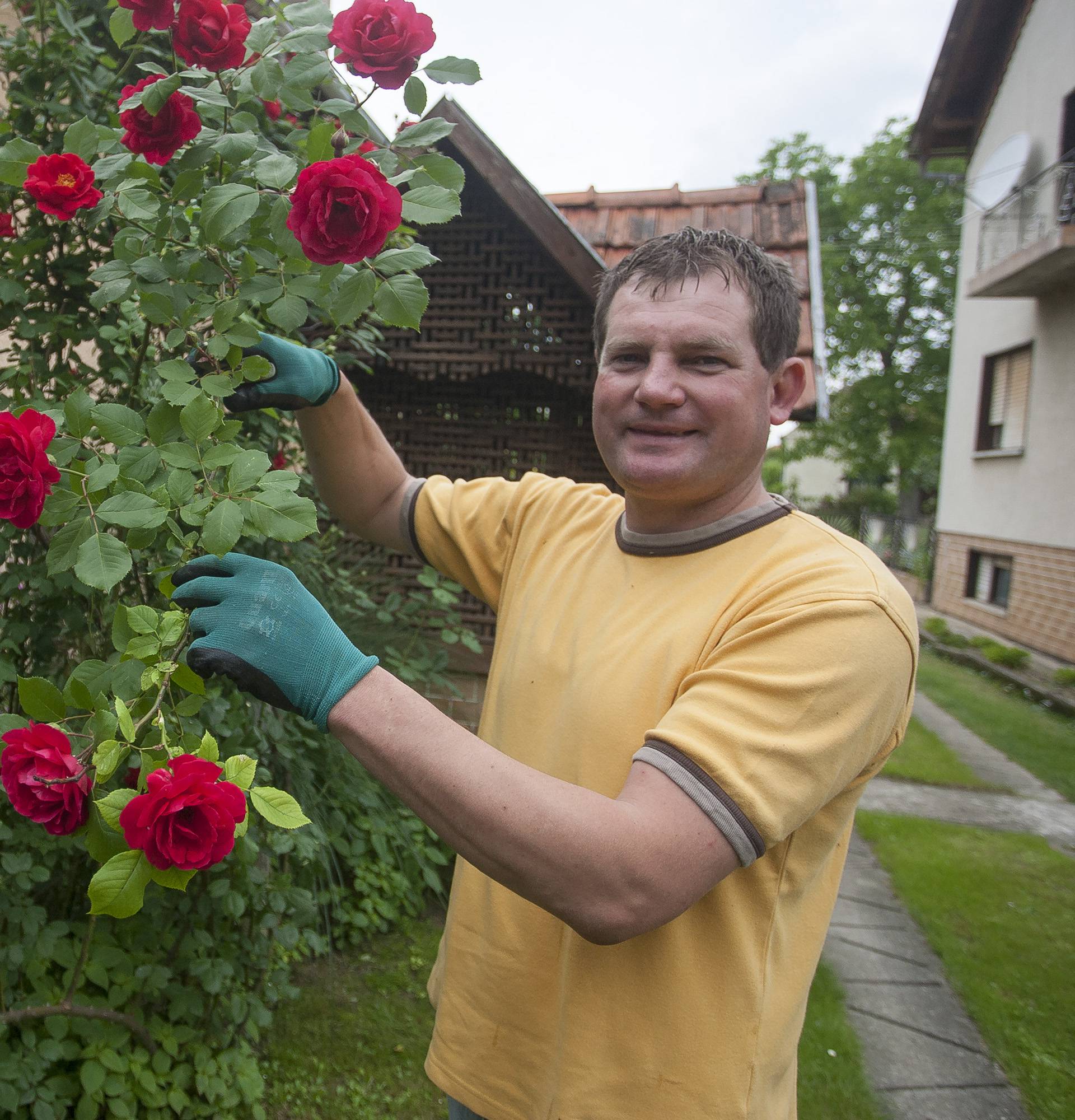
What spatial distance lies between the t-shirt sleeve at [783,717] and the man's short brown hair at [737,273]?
1.76 feet

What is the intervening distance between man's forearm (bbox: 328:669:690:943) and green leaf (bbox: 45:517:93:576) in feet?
1.41

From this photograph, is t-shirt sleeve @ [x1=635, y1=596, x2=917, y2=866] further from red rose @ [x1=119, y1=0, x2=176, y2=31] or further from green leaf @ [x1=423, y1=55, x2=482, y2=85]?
red rose @ [x1=119, y1=0, x2=176, y2=31]

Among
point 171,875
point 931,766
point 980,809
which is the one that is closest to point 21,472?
point 171,875

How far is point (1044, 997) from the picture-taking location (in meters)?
3.73

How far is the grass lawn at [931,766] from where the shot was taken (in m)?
6.54

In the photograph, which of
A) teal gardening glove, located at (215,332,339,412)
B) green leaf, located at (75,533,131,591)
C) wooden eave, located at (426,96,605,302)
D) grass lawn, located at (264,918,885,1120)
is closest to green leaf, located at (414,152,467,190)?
teal gardening glove, located at (215,332,339,412)

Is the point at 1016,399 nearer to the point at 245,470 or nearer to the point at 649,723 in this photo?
the point at 649,723

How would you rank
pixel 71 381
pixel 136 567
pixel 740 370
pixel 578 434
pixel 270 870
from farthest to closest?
pixel 578 434
pixel 270 870
pixel 71 381
pixel 136 567
pixel 740 370

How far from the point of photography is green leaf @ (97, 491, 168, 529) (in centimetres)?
113

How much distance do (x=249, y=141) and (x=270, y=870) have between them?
2.19 m

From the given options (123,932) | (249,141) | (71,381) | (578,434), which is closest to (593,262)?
(578,434)

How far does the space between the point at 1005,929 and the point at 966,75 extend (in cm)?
1326

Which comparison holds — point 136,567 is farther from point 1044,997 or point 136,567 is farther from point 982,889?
point 982,889

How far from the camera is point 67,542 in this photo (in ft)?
3.94
